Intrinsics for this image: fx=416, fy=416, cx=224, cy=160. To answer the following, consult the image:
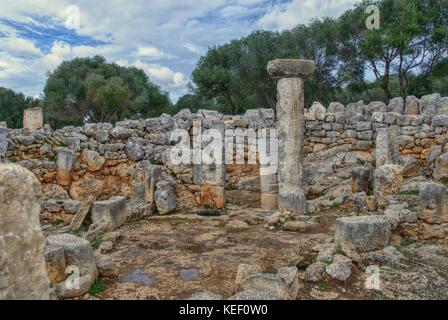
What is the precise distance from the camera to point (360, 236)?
604cm

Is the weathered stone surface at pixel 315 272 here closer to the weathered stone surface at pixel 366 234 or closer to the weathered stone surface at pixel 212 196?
the weathered stone surface at pixel 366 234

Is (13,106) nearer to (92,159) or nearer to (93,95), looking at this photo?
(93,95)

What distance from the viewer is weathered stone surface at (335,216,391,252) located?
6.02m

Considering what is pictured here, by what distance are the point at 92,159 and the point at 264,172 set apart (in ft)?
13.5

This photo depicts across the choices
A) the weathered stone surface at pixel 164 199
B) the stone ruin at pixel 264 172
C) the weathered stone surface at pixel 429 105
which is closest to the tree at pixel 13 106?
the stone ruin at pixel 264 172

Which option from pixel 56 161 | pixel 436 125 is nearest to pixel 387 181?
pixel 436 125

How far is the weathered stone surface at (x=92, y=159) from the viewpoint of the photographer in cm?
995

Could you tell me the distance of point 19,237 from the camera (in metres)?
3.00

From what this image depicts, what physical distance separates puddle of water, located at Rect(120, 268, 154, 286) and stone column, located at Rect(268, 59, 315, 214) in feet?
13.8

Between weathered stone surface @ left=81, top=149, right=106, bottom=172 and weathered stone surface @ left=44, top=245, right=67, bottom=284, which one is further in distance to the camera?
weathered stone surface @ left=81, top=149, right=106, bottom=172

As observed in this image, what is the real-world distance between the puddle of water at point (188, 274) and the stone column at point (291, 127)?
3705 millimetres

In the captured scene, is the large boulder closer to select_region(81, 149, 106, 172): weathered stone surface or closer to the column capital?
select_region(81, 149, 106, 172): weathered stone surface

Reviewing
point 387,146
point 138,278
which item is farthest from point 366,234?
point 387,146

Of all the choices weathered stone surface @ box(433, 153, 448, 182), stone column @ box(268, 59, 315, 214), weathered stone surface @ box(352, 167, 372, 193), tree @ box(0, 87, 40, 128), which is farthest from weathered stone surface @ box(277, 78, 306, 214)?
tree @ box(0, 87, 40, 128)
